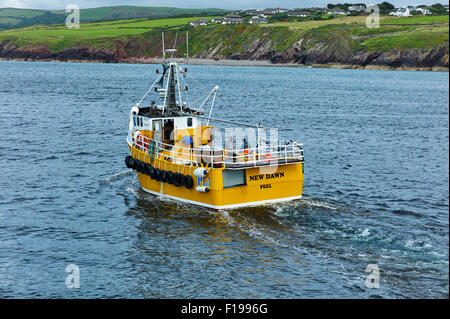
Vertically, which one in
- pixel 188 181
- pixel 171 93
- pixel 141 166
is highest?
pixel 171 93

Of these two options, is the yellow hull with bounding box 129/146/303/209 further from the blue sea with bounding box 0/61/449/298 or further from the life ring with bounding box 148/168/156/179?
the life ring with bounding box 148/168/156/179

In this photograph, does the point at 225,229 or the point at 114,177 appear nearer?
the point at 225,229

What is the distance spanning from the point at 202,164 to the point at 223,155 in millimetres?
1585

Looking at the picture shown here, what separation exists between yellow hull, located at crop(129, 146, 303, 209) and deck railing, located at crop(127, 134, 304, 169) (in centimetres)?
41

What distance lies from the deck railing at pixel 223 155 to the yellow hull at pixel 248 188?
41cm

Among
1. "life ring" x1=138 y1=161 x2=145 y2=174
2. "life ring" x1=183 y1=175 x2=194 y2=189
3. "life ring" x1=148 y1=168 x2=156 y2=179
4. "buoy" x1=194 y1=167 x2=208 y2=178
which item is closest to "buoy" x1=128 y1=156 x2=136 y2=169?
"life ring" x1=138 y1=161 x2=145 y2=174

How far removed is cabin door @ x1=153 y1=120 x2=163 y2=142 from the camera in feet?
A: 109

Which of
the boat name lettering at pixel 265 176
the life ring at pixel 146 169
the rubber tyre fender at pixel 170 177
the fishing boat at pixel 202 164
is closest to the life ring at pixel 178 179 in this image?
the fishing boat at pixel 202 164

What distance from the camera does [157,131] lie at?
3350 centimetres

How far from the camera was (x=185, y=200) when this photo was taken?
29641 millimetres

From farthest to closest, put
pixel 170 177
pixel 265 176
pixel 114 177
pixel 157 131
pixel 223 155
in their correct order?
pixel 114 177, pixel 157 131, pixel 170 177, pixel 223 155, pixel 265 176

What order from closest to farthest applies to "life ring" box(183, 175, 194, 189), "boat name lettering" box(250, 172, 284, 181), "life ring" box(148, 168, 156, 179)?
1. "boat name lettering" box(250, 172, 284, 181)
2. "life ring" box(183, 175, 194, 189)
3. "life ring" box(148, 168, 156, 179)

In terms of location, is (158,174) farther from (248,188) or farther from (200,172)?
(248,188)

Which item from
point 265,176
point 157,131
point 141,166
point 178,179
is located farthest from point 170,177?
point 265,176
